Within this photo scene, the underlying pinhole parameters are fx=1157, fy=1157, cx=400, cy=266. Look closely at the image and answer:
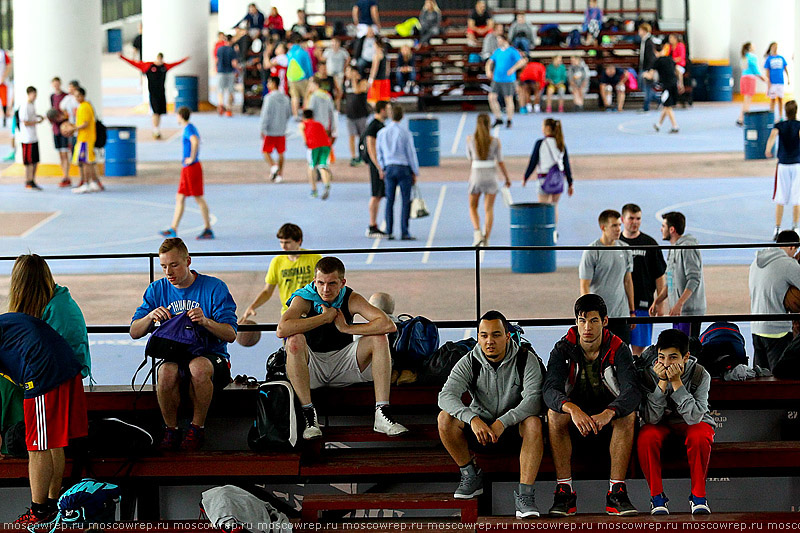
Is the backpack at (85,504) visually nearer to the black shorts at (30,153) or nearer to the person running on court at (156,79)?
the black shorts at (30,153)

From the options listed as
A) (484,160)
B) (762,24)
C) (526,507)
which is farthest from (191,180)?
(762,24)

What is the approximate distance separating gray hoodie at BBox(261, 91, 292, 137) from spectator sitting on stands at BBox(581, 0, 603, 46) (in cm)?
1982

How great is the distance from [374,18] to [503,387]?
34.3 metres

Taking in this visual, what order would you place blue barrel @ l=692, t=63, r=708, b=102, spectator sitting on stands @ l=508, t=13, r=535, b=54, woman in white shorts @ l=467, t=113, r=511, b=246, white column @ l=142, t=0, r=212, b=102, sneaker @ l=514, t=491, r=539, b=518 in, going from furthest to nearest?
blue barrel @ l=692, t=63, r=708, b=102 → spectator sitting on stands @ l=508, t=13, r=535, b=54 → white column @ l=142, t=0, r=212, b=102 → woman in white shorts @ l=467, t=113, r=511, b=246 → sneaker @ l=514, t=491, r=539, b=518

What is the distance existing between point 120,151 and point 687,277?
59.1 feet

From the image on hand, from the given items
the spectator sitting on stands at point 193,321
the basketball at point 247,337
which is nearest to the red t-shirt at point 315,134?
the basketball at point 247,337

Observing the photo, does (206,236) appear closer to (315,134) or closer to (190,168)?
(190,168)

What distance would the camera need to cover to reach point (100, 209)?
72.6 feet

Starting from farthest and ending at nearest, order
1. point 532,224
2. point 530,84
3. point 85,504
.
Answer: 1. point 530,84
2. point 532,224
3. point 85,504

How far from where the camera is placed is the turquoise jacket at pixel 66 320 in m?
8.02

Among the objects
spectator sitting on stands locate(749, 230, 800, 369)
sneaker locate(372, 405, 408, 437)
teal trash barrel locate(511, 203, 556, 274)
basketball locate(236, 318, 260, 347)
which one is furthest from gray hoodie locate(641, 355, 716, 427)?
teal trash barrel locate(511, 203, 556, 274)

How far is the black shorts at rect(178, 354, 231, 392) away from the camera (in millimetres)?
8633

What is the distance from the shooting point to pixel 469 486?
7.95 meters

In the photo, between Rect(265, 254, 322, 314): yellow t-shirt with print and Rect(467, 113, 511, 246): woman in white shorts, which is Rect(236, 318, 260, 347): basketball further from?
Rect(467, 113, 511, 246): woman in white shorts
